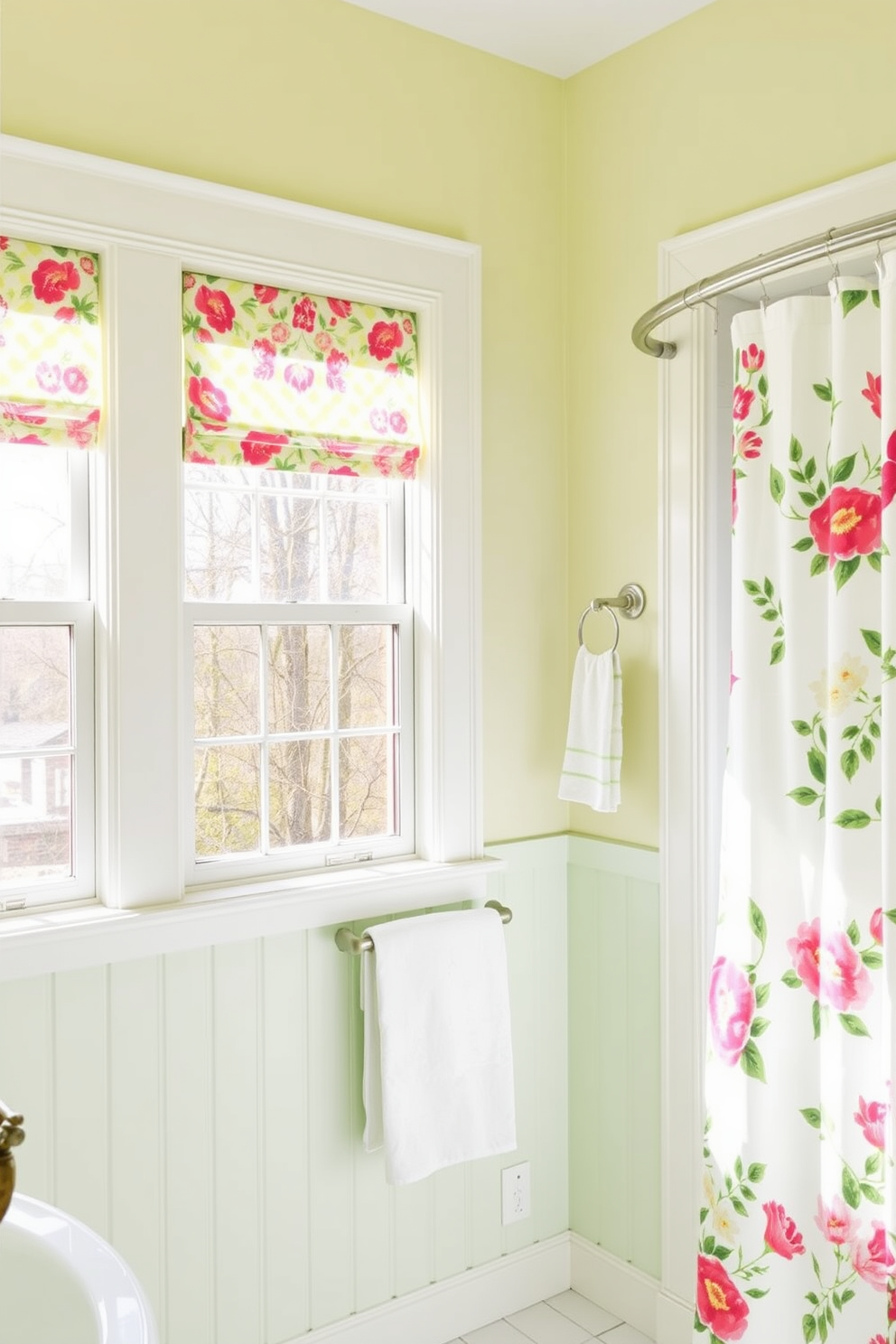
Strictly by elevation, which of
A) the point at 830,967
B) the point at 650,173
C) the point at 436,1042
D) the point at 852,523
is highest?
the point at 650,173

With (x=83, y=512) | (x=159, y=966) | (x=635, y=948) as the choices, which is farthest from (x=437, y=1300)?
(x=83, y=512)

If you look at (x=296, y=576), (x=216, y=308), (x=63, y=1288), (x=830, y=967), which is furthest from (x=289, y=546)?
(x=63, y=1288)

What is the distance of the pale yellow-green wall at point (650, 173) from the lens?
6.68ft

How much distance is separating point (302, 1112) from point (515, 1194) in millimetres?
625

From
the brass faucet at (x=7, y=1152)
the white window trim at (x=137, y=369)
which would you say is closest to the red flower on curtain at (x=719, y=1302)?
the white window trim at (x=137, y=369)

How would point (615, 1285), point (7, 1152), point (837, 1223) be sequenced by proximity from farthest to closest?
point (615, 1285) → point (837, 1223) → point (7, 1152)

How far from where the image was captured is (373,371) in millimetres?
2348

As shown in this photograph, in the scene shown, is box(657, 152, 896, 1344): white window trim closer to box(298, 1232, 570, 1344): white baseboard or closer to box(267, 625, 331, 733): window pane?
box(298, 1232, 570, 1344): white baseboard

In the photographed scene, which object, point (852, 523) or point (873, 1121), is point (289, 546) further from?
point (873, 1121)

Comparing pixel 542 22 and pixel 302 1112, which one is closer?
pixel 302 1112

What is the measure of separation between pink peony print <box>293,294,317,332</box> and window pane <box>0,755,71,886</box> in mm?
956

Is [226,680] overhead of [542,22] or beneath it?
beneath

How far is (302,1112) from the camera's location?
2221 millimetres

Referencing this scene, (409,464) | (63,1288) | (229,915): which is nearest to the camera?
(63,1288)
